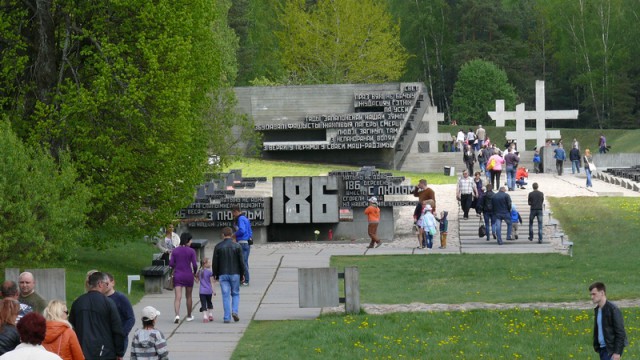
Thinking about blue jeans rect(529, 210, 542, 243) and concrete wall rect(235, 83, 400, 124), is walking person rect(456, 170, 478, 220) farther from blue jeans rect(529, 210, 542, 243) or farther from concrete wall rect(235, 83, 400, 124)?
concrete wall rect(235, 83, 400, 124)

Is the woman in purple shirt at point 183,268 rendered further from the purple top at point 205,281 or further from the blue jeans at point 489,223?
the blue jeans at point 489,223

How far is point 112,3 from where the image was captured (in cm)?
2898

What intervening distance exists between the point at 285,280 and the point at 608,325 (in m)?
15.1

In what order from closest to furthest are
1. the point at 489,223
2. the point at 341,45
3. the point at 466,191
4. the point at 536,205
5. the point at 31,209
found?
the point at 31,209
the point at 536,205
the point at 489,223
the point at 466,191
the point at 341,45

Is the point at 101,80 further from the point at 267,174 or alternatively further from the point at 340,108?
the point at 340,108

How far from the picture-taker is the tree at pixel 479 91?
90688 mm

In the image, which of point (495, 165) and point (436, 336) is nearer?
point (436, 336)

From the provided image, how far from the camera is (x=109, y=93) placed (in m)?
29.1

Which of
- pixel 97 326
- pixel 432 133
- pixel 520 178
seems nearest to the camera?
pixel 97 326

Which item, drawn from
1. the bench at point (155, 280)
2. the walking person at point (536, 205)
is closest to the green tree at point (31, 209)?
the bench at point (155, 280)

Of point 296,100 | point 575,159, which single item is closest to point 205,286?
point 575,159

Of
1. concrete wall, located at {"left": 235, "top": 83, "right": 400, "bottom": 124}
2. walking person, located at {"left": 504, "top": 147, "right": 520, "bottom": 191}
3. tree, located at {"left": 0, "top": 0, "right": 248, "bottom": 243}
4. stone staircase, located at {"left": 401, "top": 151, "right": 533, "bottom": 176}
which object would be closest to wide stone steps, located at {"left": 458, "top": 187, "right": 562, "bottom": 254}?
walking person, located at {"left": 504, "top": 147, "right": 520, "bottom": 191}

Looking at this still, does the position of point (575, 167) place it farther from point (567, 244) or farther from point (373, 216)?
point (567, 244)

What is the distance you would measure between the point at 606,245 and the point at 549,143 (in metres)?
27.4
